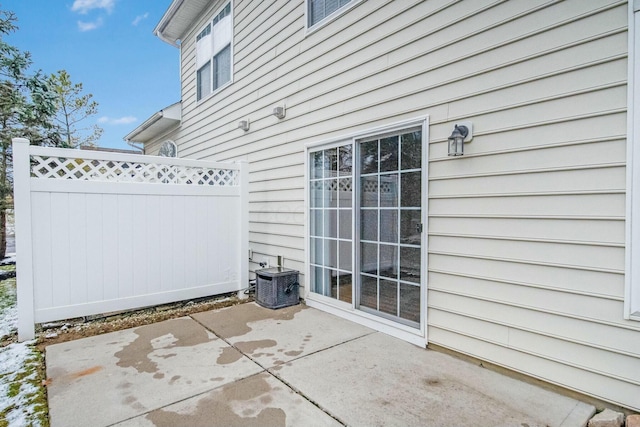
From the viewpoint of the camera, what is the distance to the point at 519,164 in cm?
244

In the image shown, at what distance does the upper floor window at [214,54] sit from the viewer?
6.27 metres

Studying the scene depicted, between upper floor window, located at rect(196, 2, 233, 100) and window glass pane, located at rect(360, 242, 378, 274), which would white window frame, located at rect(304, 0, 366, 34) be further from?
window glass pane, located at rect(360, 242, 378, 274)

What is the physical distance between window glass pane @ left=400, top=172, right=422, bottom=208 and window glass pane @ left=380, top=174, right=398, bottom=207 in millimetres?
93

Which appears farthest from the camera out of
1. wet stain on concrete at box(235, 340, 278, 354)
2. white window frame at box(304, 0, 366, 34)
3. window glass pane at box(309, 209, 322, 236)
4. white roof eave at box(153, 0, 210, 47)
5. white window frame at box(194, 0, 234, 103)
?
white roof eave at box(153, 0, 210, 47)

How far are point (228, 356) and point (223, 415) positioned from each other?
2.83ft

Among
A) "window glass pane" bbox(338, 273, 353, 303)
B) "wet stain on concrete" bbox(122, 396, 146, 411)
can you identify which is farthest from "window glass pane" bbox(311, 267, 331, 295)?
"wet stain on concrete" bbox(122, 396, 146, 411)

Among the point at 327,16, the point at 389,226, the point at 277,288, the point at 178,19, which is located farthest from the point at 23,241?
the point at 178,19

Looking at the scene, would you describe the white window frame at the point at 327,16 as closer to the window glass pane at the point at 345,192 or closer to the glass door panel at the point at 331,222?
the glass door panel at the point at 331,222

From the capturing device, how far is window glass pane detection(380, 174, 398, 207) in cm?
330

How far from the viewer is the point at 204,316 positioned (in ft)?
13.1

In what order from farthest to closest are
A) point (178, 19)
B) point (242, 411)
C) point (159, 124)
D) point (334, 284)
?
point (159, 124) < point (178, 19) < point (334, 284) < point (242, 411)

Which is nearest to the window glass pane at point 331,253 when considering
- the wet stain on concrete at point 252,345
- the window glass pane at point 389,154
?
the window glass pane at point 389,154

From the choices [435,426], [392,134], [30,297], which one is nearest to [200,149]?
[30,297]

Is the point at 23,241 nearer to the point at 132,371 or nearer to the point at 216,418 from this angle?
the point at 132,371
